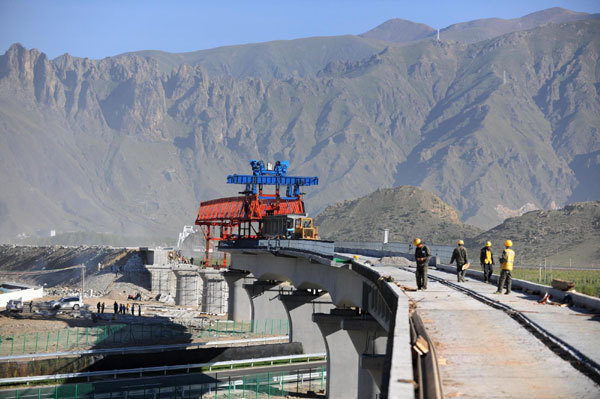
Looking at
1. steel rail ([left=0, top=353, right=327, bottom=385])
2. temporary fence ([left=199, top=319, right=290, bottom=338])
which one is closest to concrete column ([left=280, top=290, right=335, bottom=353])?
steel rail ([left=0, top=353, right=327, bottom=385])

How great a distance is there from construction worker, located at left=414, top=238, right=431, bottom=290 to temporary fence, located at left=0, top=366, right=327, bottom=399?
A: 19.8 meters

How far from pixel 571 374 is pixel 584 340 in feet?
11.6

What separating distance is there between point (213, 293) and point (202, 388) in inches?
2064

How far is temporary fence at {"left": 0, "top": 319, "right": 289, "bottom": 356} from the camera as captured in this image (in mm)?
59062

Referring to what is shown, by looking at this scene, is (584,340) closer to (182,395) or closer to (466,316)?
(466,316)

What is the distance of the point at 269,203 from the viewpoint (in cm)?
8675

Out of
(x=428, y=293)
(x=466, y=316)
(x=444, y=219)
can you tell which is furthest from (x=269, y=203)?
(x=444, y=219)

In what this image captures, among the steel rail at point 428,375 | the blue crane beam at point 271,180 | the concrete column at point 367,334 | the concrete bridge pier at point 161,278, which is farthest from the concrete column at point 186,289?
the steel rail at point 428,375

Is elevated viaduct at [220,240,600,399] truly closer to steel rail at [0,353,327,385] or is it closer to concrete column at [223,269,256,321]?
steel rail at [0,353,327,385]

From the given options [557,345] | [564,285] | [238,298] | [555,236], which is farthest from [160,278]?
[557,345]

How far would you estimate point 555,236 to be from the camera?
15512 cm

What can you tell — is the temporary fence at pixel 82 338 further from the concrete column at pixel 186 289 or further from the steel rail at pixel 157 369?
the concrete column at pixel 186 289

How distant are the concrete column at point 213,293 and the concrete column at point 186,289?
9385mm

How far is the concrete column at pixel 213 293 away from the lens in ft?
329
